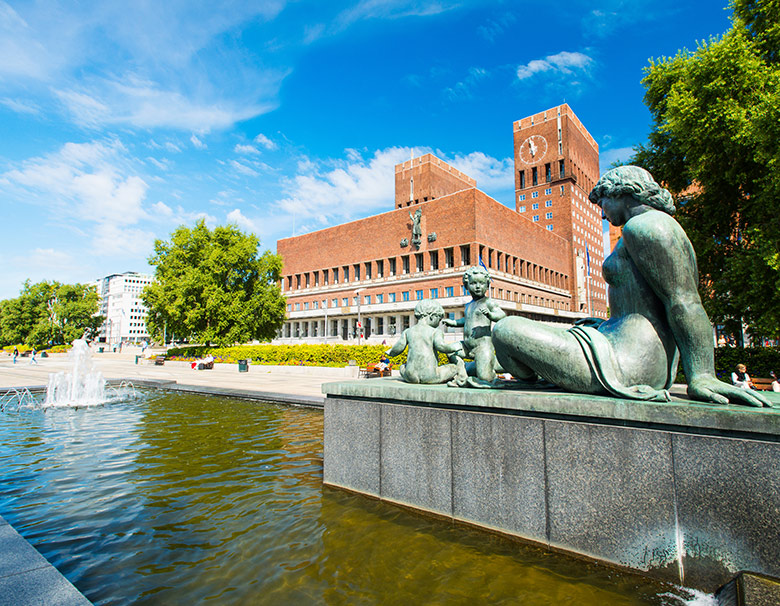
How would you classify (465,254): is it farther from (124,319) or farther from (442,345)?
(124,319)

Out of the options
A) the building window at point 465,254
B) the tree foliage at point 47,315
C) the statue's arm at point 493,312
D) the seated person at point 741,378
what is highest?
the building window at point 465,254

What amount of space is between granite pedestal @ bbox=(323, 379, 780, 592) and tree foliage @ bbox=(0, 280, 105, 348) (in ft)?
300

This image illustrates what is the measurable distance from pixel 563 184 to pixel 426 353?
303 feet

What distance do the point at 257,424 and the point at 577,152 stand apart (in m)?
98.5

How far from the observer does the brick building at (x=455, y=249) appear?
58.2 meters

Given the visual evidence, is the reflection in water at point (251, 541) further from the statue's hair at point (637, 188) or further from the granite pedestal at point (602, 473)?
the statue's hair at point (637, 188)

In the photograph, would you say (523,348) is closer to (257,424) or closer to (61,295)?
(257,424)

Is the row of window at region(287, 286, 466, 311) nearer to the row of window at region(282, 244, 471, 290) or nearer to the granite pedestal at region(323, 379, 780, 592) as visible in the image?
the row of window at region(282, 244, 471, 290)

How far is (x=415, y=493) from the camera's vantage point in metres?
4.52

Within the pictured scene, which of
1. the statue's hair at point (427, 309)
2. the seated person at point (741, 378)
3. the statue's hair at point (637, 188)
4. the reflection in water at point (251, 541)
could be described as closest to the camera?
the reflection in water at point (251, 541)

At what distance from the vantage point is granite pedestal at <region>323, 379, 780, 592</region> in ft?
9.32

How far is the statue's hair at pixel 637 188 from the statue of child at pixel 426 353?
2448mm

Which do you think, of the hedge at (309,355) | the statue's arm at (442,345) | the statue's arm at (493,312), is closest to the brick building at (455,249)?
the hedge at (309,355)

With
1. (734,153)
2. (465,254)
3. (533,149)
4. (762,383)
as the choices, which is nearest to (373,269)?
(465,254)
